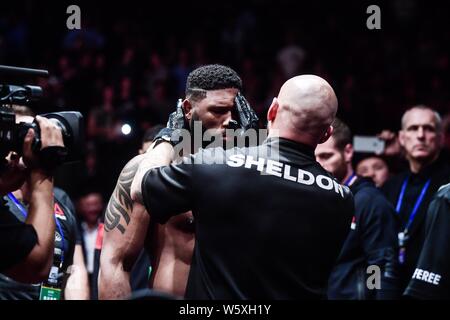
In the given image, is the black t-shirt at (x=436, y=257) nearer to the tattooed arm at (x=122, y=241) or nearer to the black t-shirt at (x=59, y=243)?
the tattooed arm at (x=122, y=241)

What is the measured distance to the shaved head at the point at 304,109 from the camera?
2.78 m

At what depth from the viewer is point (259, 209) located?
271 cm

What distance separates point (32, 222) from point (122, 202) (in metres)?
0.88

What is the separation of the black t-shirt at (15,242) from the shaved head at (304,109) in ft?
3.07

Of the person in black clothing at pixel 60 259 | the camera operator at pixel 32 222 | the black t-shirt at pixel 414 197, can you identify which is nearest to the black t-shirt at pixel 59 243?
the person in black clothing at pixel 60 259

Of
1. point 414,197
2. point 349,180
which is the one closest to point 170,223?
point 349,180

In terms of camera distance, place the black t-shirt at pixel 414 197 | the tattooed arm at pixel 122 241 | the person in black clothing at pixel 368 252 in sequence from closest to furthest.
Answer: the tattooed arm at pixel 122 241 < the person in black clothing at pixel 368 252 < the black t-shirt at pixel 414 197

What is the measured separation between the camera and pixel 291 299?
2.75 m

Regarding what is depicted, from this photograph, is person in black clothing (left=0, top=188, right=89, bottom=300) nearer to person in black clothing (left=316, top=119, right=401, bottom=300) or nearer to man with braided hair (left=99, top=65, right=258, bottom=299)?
man with braided hair (left=99, top=65, right=258, bottom=299)

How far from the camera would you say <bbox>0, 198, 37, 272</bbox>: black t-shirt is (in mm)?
2537

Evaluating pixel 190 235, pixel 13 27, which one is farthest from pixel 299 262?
pixel 13 27

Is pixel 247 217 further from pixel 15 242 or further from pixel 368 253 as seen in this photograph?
pixel 368 253

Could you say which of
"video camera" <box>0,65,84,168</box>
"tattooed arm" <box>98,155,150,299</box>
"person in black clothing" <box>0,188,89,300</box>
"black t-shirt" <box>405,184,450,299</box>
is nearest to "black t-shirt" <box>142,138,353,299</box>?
"video camera" <box>0,65,84,168</box>

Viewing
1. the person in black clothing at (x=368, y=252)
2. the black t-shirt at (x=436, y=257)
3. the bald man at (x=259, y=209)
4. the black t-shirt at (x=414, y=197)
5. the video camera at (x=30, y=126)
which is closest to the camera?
the video camera at (x=30, y=126)
